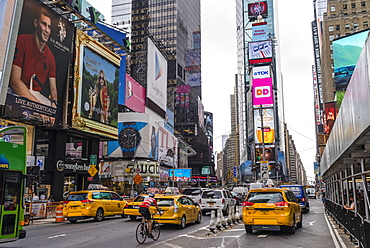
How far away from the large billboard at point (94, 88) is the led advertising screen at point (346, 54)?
134 ft

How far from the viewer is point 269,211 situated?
12914 mm

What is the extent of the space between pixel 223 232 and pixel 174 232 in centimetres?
201

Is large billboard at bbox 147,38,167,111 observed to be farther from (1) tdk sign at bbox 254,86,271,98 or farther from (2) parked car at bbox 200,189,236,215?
(2) parked car at bbox 200,189,236,215

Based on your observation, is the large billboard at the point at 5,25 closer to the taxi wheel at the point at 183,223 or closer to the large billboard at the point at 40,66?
the large billboard at the point at 40,66

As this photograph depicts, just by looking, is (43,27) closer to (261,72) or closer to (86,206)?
(86,206)

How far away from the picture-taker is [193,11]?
152 meters

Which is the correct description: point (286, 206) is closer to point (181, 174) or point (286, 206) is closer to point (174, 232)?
point (174, 232)

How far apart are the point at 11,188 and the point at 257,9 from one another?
167 metres

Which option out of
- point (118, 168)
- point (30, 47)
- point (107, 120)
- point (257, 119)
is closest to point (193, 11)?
point (257, 119)

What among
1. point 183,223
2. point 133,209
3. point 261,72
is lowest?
point 183,223

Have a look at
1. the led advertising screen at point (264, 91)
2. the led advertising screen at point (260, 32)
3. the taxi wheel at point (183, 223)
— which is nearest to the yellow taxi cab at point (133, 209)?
the taxi wheel at point (183, 223)

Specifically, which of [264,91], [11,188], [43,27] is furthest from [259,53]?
[11,188]

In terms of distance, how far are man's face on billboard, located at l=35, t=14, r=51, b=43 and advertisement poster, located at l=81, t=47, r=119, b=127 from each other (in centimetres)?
621

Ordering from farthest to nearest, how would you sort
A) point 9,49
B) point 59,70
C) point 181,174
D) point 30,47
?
point 181,174 → point 59,70 → point 30,47 → point 9,49
